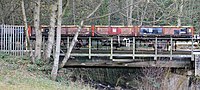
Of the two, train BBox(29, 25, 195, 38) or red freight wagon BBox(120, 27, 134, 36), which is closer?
train BBox(29, 25, 195, 38)

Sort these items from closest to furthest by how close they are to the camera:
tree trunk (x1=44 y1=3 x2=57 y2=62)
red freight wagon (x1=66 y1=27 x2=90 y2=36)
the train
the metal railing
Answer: tree trunk (x1=44 y1=3 x2=57 y2=62) < the metal railing < red freight wagon (x1=66 y1=27 x2=90 y2=36) < the train

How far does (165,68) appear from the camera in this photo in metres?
21.5

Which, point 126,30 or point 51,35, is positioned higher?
point 126,30

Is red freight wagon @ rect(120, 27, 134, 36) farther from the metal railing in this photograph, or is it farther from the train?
the metal railing

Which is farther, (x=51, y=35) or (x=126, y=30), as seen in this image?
(x=126, y=30)

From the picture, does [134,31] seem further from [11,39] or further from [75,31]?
[11,39]

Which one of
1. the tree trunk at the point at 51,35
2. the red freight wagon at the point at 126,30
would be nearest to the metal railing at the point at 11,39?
the tree trunk at the point at 51,35

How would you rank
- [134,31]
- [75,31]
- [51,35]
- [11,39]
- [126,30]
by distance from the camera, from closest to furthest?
[51,35] → [11,39] → [75,31] → [134,31] → [126,30]

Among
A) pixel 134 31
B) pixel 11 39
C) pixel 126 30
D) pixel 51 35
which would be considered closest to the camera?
pixel 51 35

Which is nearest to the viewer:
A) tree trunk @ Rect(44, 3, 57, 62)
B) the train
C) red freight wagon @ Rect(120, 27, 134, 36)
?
tree trunk @ Rect(44, 3, 57, 62)

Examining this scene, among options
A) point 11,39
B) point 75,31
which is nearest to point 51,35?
point 11,39

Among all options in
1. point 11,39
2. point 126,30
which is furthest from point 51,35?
point 126,30

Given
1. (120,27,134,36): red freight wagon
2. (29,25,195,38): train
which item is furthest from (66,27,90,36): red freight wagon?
(120,27,134,36): red freight wagon

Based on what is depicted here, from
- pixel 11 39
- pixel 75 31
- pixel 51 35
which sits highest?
pixel 75 31
